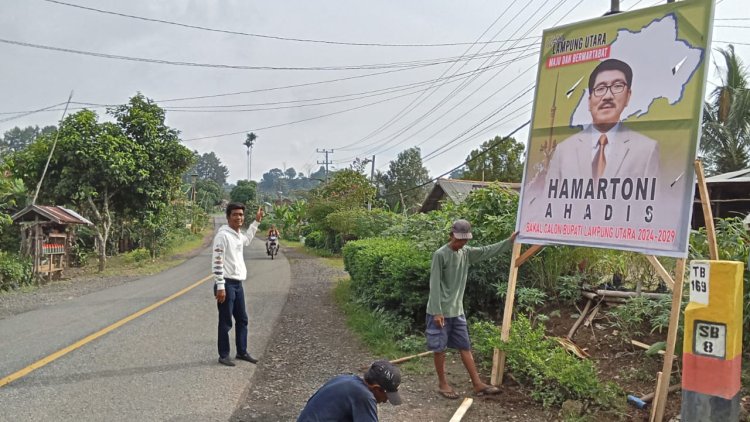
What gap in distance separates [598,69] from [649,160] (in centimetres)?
102

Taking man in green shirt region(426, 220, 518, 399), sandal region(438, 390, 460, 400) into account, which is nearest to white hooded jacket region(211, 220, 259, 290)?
man in green shirt region(426, 220, 518, 399)

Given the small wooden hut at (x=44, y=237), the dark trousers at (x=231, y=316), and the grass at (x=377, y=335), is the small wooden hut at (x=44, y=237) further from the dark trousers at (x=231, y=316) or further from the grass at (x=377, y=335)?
the dark trousers at (x=231, y=316)

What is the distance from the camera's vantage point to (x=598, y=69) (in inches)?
187

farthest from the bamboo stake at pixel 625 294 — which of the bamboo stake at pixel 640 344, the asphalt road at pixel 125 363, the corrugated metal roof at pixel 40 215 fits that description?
the corrugated metal roof at pixel 40 215

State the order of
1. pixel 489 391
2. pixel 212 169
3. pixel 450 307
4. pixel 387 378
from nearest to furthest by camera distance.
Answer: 1. pixel 387 378
2. pixel 489 391
3. pixel 450 307
4. pixel 212 169

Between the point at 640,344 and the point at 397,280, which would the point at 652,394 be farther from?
the point at 397,280

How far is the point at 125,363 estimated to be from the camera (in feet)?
19.5

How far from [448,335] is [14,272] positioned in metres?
12.3

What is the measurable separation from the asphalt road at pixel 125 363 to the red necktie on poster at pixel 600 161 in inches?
152

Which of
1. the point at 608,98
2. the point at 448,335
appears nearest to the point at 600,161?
the point at 608,98

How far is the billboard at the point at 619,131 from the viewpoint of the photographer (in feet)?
13.4

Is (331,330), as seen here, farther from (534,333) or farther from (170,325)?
(534,333)

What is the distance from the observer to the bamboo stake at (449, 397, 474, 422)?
432 centimetres

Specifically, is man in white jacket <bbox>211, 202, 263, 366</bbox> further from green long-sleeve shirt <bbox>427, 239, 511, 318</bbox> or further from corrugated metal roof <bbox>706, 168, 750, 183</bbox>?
corrugated metal roof <bbox>706, 168, 750, 183</bbox>
